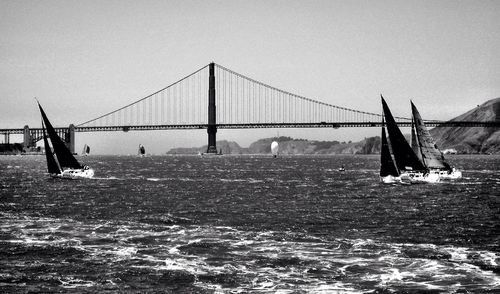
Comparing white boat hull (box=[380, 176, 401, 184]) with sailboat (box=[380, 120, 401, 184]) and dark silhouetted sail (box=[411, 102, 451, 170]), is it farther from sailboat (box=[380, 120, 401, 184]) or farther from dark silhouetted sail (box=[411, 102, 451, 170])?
dark silhouetted sail (box=[411, 102, 451, 170])

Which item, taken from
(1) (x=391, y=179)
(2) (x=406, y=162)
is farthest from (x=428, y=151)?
(1) (x=391, y=179)

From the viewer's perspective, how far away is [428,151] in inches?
2736

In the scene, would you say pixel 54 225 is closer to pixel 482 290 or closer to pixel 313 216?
pixel 313 216

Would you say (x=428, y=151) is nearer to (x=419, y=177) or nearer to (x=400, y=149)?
(x=419, y=177)

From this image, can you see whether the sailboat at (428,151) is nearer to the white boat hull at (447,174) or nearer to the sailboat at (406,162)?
the white boat hull at (447,174)

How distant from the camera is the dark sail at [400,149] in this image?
2396 inches

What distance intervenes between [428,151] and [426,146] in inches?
42.5

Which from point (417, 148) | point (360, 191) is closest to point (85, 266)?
point (360, 191)

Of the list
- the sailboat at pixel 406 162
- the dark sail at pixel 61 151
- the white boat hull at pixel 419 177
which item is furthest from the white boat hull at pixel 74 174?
the white boat hull at pixel 419 177

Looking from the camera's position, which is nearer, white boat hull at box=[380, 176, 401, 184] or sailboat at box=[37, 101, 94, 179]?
white boat hull at box=[380, 176, 401, 184]

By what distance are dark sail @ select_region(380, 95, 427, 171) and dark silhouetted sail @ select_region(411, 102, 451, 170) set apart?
1851 millimetres

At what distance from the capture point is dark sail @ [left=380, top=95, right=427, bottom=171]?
6086cm

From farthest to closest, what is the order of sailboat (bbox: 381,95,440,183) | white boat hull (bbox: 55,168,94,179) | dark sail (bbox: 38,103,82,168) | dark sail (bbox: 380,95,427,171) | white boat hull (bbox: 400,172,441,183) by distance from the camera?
1. white boat hull (bbox: 55,168,94,179)
2. dark sail (bbox: 38,103,82,168)
3. white boat hull (bbox: 400,172,441,183)
4. sailboat (bbox: 381,95,440,183)
5. dark sail (bbox: 380,95,427,171)

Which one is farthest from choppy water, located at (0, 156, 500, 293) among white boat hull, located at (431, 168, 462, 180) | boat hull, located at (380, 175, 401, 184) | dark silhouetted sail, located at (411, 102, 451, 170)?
white boat hull, located at (431, 168, 462, 180)
